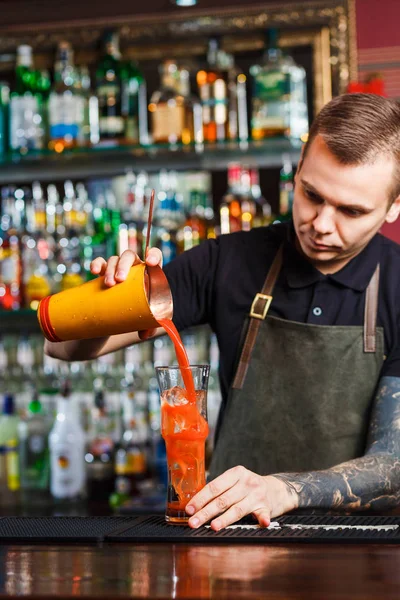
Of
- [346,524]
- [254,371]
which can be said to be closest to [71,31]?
[254,371]

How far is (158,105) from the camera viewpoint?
10.2 ft

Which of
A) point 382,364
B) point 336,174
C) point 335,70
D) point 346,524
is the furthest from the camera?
point 335,70

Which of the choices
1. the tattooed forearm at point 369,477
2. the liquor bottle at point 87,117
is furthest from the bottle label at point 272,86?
the tattooed forearm at point 369,477

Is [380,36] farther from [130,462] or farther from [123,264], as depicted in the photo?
[123,264]

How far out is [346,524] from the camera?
4.37 feet

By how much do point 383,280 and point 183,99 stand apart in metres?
1.40

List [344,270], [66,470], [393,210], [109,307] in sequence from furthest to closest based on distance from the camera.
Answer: [66,470] < [344,270] < [393,210] < [109,307]

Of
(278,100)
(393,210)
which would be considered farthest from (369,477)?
(278,100)

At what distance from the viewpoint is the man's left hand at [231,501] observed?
1.31m

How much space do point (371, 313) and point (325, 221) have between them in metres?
0.32

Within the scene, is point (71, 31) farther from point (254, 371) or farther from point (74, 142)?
point (254, 371)

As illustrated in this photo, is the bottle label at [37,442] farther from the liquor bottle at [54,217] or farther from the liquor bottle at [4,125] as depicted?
the liquor bottle at [4,125]

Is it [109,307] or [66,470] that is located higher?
[109,307]

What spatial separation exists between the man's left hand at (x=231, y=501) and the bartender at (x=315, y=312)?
37 cm
